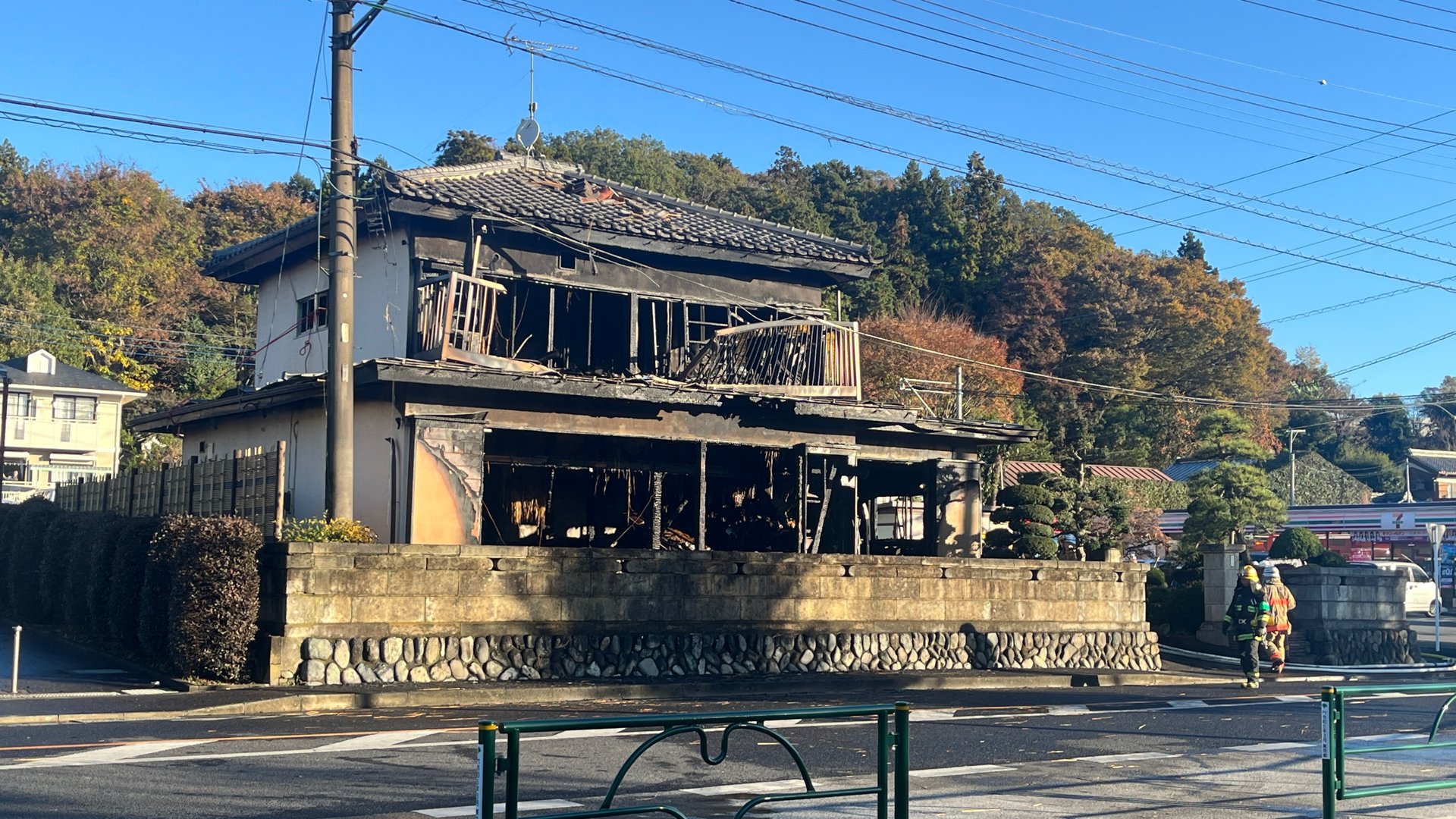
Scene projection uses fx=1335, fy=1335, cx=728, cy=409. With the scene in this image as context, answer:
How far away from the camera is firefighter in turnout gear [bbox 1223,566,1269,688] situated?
1988 cm

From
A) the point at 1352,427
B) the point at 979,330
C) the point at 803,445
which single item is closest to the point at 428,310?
the point at 803,445

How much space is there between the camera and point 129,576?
17312 millimetres

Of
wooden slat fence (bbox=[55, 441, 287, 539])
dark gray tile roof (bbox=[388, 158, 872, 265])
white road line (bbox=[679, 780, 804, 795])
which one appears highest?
dark gray tile roof (bbox=[388, 158, 872, 265])

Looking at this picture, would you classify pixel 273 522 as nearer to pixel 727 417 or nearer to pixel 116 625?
pixel 116 625

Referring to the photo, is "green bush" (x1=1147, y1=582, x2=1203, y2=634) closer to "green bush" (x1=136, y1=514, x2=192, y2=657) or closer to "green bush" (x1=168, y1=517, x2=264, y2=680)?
"green bush" (x1=168, y1=517, x2=264, y2=680)

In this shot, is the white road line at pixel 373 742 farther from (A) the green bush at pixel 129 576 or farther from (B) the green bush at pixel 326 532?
(A) the green bush at pixel 129 576

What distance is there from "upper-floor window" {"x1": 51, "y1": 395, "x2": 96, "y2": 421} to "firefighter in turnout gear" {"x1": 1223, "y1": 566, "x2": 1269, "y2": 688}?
4286 cm

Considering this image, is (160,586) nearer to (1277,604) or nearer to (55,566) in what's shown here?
(55,566)

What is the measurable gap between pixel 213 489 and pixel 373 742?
9219 mm

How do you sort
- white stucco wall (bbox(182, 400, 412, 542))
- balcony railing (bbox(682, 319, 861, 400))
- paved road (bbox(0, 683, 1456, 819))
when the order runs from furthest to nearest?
balcony railing (bbox(682, 319, 861, 400)) < white stucco wall (bbox(182, 400, 412, 542)) < paved road (bbox(0, 683, 1456, 819))

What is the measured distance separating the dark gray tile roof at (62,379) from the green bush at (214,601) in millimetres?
36348

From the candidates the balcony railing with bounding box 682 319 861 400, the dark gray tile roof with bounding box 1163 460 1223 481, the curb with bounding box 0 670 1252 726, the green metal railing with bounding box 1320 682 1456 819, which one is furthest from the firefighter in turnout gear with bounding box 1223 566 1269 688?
the dark gray tile roof with bounding box 1163 460 1223 481

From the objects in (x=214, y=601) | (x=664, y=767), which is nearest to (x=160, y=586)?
(x=214, y=601)

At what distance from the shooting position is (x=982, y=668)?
2169 centimetres
